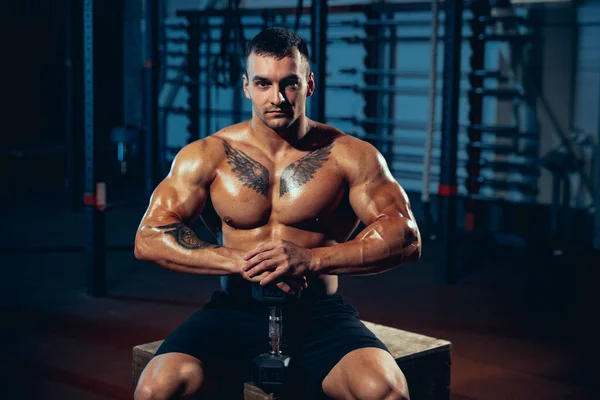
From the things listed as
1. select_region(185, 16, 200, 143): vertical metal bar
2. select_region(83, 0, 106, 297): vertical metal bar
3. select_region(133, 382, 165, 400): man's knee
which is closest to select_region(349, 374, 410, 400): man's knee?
select_region(133, 382, 165, 400): man's knee

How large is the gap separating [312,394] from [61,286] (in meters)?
3.27

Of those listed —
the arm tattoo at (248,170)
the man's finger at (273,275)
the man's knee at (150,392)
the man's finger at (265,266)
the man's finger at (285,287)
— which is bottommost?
the man's knee at (150,392)

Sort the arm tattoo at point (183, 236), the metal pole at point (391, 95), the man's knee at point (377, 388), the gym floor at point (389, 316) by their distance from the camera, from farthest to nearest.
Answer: the metal pole at point (391, 95), the gym floor at point (389, 316), the arm tattoo at point (183, 236), the man's knee at point (377, 388)

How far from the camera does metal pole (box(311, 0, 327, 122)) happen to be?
4895mm

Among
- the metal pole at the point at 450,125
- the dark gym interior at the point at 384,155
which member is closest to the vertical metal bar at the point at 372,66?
the dark gym interior at the point at 384,155

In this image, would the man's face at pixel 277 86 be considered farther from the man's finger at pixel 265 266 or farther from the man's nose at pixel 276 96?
the man's finger at pixel 265 266

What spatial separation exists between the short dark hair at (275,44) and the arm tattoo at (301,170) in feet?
1.04

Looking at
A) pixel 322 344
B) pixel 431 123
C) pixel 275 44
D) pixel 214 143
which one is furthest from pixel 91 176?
pixel 431 123

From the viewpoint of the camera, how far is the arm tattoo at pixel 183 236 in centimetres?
245

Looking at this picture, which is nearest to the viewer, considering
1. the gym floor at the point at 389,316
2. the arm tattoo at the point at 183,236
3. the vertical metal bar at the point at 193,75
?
the arm tattoo at the point at 183,236

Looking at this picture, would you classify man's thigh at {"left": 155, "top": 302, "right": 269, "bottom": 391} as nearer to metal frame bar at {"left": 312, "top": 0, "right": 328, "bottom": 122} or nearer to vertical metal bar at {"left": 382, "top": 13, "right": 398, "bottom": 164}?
metal frame bar at {"left": 312, "top": 0, "right": 328, "bottom": 122}

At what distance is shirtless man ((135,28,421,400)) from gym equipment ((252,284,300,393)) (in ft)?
0.13

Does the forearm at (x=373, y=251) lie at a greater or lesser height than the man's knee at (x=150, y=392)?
greater

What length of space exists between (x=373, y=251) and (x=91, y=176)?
2.84 m
